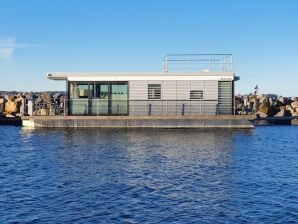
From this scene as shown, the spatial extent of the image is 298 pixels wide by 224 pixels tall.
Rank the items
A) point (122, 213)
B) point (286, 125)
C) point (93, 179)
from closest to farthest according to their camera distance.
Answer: point (122, 213), point (93, 179), point (286, 125)

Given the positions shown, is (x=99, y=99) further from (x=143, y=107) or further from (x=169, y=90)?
(x=169, y=90)

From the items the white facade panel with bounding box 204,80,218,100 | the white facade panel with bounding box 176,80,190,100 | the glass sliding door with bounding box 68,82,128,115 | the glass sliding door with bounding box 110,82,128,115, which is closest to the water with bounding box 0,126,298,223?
the glass sliding door with bounding box 110,82,128,115

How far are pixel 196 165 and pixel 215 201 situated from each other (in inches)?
251

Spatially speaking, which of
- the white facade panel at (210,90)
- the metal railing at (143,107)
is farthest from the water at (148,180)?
the white facade panel at (210,90)

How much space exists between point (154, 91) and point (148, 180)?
854 inches

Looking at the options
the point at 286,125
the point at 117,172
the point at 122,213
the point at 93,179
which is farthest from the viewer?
the point at 286,125

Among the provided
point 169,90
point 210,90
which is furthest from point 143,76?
point 210,90

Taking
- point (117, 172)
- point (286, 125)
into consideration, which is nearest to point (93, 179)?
point (117, 172)

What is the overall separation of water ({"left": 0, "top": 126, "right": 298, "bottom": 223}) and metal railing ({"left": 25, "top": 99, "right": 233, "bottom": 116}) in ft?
23.9

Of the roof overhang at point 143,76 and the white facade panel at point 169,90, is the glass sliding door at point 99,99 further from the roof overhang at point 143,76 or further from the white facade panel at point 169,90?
the white facade panel at point 169,90

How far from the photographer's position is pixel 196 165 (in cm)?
2214

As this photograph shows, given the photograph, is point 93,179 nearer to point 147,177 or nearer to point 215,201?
point 147,177

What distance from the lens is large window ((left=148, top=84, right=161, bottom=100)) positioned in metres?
40.1

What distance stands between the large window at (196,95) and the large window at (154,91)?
2.60 metres
